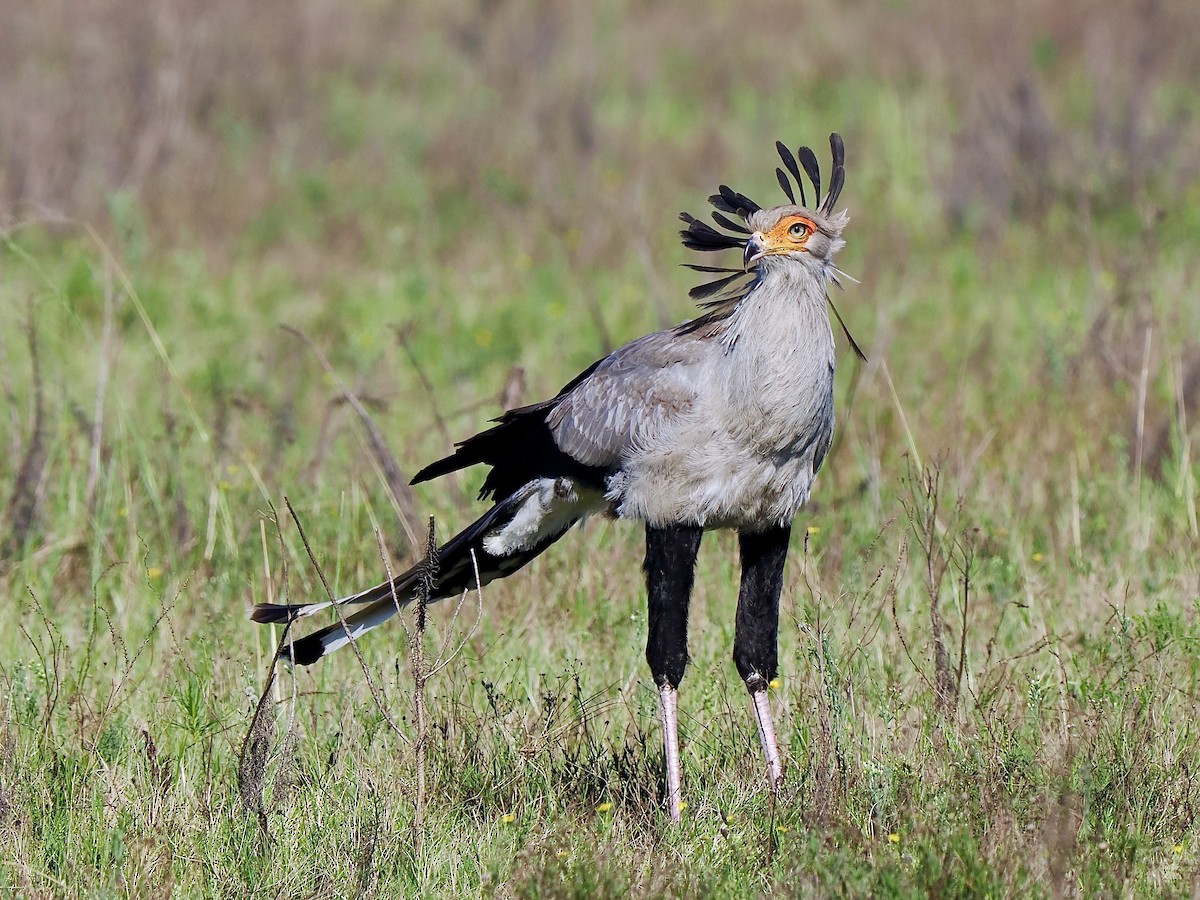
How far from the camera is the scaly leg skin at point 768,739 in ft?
12.1

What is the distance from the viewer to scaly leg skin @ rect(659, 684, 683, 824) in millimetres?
3639

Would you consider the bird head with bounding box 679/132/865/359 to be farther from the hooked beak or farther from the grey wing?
the grey wing

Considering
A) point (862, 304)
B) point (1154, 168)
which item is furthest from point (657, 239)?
point (1154, 168)

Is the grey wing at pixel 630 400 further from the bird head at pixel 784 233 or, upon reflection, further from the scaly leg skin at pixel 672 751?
the scaly leg skin at pixel 672 751

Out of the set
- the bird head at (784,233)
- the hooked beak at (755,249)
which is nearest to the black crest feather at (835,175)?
the bird head at (784,233)

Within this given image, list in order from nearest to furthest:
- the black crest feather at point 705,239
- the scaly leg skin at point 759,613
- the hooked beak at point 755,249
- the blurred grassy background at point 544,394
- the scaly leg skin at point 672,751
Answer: the blurred grassy background at point 544,394
the scaly leg skin at point 672,751
the hooked beak at point 755,249
the black crest feather at point 705,239
the scaly leg skin at point 759,613

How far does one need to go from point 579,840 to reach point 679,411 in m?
1.14

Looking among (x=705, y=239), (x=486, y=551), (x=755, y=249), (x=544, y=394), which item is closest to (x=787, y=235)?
(x=755, y=249)

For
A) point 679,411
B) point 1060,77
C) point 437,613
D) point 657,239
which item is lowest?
point 437,613

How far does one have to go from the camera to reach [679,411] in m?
3.91

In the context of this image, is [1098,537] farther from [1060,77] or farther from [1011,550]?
[1060,77]

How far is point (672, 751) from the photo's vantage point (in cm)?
376

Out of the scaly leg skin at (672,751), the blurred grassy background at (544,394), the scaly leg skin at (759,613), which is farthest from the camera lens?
the scaly leg skin at (759,613)

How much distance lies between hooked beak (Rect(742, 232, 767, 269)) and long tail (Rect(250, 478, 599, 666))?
2.75ft
